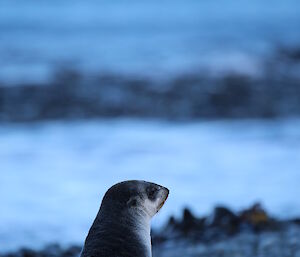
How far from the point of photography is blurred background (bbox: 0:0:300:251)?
7504mm

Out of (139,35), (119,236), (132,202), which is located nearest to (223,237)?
(132,202)

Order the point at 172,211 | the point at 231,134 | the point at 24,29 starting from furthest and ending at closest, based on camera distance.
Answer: the point at 24,29 < the point at 231,134 < the point at 172,211

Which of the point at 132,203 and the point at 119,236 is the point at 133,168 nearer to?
the point at 132,203

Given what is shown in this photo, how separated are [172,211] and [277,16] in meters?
26.3

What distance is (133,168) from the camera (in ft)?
29.1

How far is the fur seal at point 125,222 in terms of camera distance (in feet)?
11.9

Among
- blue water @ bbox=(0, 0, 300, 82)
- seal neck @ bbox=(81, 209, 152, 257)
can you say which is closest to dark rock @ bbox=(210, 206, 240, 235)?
seal neck @ bbox=(81, 209, 152, 257)

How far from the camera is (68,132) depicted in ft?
37.4

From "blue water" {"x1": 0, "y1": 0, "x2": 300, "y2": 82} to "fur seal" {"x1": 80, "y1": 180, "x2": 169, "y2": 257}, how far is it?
11983 millimetres

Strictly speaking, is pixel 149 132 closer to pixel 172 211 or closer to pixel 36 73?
pixel 172 211

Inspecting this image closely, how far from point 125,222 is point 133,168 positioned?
513cm

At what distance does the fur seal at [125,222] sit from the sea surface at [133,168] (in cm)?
243

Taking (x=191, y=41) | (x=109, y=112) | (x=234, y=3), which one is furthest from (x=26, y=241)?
(x=234, y=3)

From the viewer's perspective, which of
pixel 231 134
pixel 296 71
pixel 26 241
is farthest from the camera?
pixel 296 71
